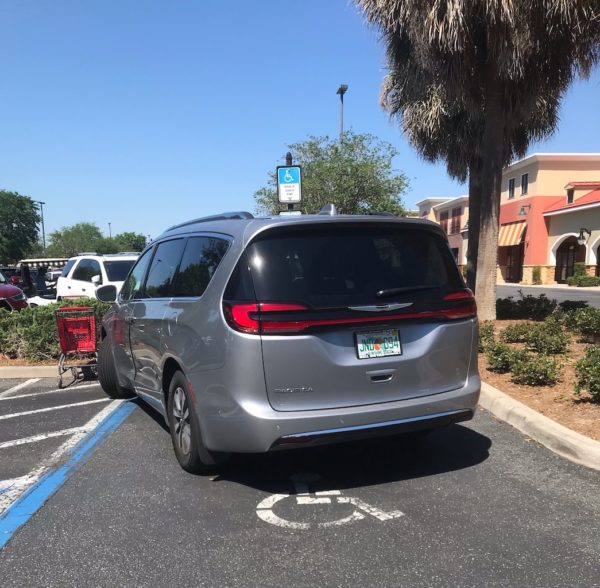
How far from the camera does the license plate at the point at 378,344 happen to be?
360 cm

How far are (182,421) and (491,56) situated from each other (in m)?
8.17

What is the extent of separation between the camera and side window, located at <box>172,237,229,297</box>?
13.0ft

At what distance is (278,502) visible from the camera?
3.65 meters

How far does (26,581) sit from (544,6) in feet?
30.8

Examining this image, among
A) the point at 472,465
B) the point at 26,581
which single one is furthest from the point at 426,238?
the point at 26,581

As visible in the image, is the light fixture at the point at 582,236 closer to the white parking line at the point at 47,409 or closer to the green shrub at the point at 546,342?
the green shrub at the point at 546,342

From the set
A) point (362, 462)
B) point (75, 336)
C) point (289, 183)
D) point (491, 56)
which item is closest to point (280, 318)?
point (362, 462)

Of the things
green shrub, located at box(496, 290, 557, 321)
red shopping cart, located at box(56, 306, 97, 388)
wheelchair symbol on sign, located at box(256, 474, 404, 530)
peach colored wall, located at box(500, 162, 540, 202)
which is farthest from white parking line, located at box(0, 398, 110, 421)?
peach colored wall, located at box(500, 162, 540, 202)

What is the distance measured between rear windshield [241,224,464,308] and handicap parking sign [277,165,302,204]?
7.08 m

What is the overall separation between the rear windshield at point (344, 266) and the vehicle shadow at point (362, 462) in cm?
132

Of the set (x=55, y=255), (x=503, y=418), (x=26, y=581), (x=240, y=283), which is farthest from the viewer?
(x=55, y=255)

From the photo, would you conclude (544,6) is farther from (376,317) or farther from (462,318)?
(376,317)

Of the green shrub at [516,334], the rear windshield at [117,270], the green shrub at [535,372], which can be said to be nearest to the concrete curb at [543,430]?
the green shrub at [535,372]

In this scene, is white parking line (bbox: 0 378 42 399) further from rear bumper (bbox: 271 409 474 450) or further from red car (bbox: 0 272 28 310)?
rear bumper (bbox: 271 409 474 450)
